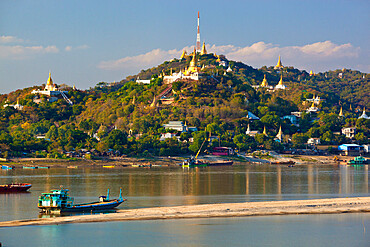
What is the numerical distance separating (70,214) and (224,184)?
24.5 meters

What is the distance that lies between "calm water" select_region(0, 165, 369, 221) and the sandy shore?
123 inches

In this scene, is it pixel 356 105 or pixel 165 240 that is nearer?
pixel 165 240

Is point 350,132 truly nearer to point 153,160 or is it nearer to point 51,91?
point 153,160

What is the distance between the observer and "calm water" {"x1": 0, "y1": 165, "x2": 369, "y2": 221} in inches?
1778

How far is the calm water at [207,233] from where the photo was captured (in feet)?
102

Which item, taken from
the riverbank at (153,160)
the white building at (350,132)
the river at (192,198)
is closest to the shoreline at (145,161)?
the riverbank at (153,160)

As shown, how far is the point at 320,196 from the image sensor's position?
1932 inches

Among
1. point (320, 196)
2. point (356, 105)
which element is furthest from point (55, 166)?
point (356, 105)

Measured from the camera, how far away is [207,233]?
107 feet

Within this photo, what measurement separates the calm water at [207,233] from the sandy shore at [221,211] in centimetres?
93

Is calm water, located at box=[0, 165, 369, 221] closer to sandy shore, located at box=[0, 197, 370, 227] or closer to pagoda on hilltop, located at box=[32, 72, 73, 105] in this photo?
sandy shore, located at box=[0, 197, 370, 227]

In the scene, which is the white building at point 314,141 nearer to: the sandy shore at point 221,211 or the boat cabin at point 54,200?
the sandy shore at point 221,211

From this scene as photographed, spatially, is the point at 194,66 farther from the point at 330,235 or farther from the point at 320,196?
the point at 330,235

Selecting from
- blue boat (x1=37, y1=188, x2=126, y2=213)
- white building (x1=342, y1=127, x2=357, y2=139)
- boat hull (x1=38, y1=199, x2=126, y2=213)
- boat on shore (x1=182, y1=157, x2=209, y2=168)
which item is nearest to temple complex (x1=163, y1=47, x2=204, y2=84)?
white building (x1=342, y1=127, x2=357, y2=139)
